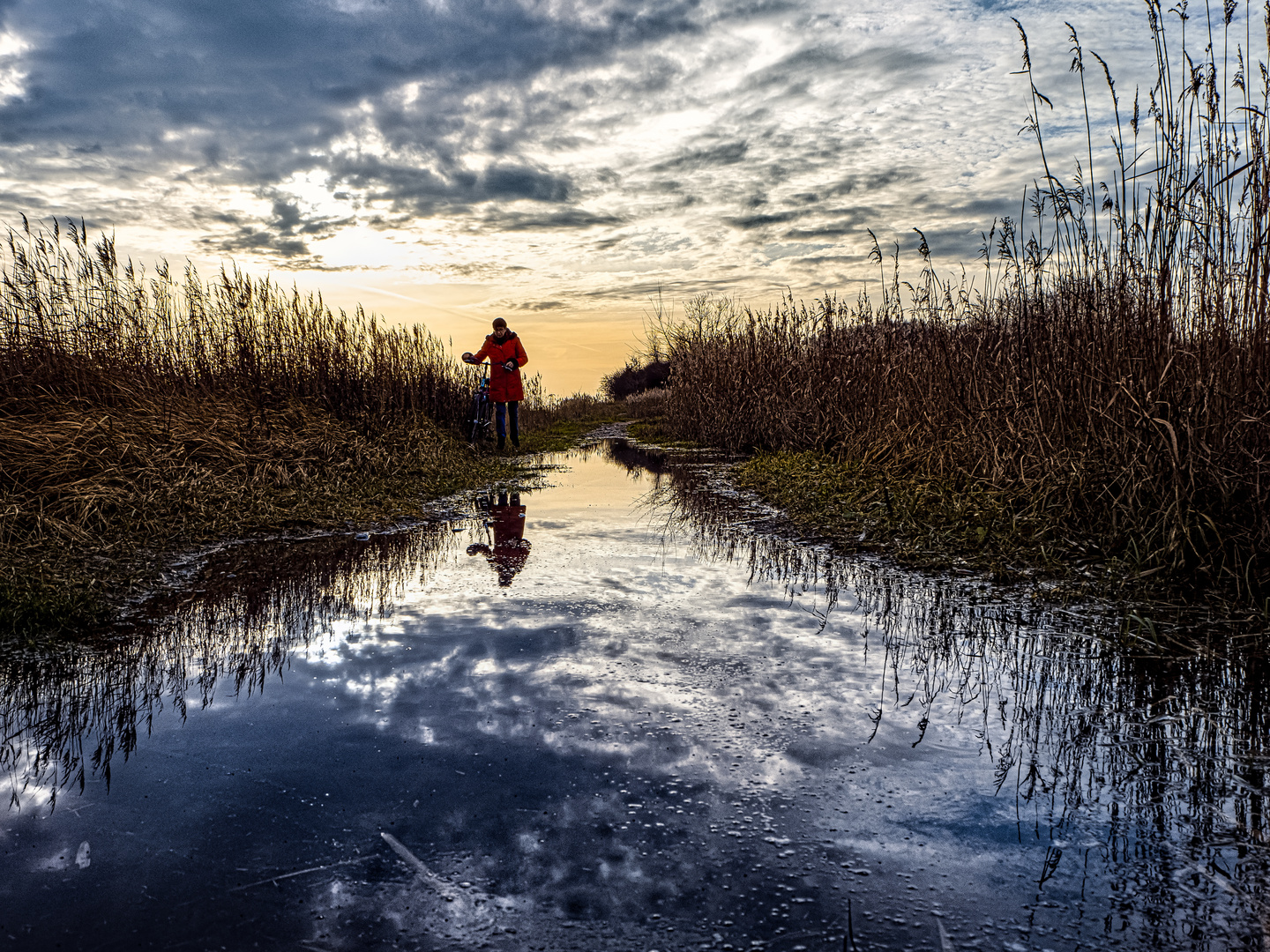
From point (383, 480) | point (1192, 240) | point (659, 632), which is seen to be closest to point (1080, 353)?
point (1192, 240)

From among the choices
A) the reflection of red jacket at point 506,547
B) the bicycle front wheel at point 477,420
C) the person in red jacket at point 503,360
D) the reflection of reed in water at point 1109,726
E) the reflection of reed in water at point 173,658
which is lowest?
the reflection of reed in water at point 1109,726

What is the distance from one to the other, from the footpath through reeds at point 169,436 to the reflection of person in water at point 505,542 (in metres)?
0.82

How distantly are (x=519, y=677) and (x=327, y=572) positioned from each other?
2351 mm

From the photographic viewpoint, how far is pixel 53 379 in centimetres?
726

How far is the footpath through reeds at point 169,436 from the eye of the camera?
509cm

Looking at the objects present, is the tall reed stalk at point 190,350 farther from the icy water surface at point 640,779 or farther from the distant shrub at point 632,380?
the distant shrub at point 632,380

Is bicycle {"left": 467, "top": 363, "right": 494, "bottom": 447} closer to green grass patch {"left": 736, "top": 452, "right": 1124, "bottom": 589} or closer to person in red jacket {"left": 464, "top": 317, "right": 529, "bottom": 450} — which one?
person in red jacket {"left": 464, "top": 317, "right": 529, "bottom": 450}

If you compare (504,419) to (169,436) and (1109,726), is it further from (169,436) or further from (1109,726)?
(1109,726)

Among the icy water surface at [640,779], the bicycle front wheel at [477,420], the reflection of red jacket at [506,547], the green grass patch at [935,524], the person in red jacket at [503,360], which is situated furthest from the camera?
the bicycle front wheel at [477,420]

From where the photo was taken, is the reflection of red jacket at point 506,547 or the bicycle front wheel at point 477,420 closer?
the reflection of red jacket at point 506,547

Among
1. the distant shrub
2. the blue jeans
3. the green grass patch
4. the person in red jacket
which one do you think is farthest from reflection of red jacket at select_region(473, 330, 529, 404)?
the distant shrub

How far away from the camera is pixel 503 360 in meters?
12.4

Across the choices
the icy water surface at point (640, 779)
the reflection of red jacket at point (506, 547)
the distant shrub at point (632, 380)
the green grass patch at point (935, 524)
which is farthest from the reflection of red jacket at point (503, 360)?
the distant shrub at point (632, 380)

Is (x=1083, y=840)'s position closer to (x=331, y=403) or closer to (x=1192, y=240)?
Answer: (x=1192, y=240)
